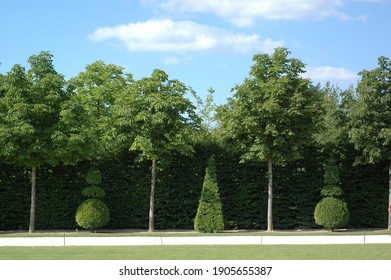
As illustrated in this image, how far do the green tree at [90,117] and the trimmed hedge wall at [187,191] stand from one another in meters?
1.63

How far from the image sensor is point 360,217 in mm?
25953

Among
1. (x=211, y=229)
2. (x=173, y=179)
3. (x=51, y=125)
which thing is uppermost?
(x=51, y=125)

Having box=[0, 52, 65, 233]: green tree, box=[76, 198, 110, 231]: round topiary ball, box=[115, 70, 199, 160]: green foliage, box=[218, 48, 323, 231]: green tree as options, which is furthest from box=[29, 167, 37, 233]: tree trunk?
box=[218, 48, 323, 231]: green tree

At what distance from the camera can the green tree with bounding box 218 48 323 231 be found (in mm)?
23844

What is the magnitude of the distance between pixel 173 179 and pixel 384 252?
1294cm

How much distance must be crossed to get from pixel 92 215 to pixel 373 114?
481 inches

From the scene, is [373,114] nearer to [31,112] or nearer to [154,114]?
[154,114]

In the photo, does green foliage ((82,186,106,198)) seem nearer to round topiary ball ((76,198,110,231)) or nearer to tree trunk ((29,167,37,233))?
round topiary ball ((76,198,110,231))

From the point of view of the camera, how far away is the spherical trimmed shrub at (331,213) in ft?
79.6

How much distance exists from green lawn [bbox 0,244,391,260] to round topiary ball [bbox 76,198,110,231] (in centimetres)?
756

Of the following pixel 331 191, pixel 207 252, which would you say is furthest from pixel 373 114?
pixel 207 252

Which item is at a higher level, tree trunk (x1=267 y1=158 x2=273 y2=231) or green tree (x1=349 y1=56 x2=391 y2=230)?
green tree (x1=349 y1=56 x2=391 y2=230)
